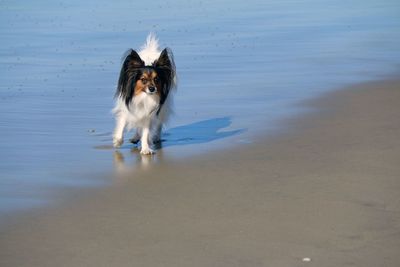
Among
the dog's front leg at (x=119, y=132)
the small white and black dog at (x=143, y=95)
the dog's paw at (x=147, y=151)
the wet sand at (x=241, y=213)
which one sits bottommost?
the wet sand at (x=241, y=213)

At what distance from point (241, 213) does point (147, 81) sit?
7.12 ft

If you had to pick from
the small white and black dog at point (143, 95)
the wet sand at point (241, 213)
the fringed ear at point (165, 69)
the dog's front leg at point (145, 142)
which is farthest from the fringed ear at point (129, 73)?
the wet sand at point (241, 213)

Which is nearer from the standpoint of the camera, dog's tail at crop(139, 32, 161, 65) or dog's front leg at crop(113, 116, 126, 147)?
dog's front leg at crop(113, 116, 126, 147)

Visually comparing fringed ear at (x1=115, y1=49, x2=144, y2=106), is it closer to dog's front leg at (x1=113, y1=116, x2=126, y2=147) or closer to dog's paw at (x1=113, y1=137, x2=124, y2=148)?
dog's front leg at (x1=113, y1=116, x2=126, y2=147)

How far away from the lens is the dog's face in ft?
23.8

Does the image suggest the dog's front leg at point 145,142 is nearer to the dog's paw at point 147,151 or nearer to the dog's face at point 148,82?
the dog's paw at point 147,151

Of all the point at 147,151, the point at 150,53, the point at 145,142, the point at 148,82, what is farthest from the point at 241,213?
the point at 150,53

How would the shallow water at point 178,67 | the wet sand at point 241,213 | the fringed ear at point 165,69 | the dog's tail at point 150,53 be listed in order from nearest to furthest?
the wet sand at point 241,213 < the shallow water at point 178,67 < the fringed ear at point 165,69 < the dog's tail at point 150,53

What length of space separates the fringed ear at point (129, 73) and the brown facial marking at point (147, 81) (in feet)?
0.15

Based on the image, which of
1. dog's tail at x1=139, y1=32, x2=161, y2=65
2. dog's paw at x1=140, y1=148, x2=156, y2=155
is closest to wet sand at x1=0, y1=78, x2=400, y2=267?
dog's paw at x1=140, y1=148, x2=156, y2=155

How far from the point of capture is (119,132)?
24.3 feet

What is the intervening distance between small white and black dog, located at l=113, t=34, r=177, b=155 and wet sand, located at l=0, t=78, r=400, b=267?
486mm

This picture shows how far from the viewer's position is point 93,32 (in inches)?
559

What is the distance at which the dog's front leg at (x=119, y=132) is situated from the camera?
291 inches
